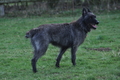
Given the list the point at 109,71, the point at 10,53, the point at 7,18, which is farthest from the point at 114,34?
the point at 7,18

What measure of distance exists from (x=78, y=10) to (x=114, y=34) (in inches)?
309

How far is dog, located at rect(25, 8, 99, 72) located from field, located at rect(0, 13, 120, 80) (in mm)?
531

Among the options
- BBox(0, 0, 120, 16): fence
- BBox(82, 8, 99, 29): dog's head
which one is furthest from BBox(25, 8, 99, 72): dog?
BBox(0, 0, 120, 16): fence

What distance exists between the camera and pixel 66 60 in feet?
34.8

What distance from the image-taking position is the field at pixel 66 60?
8.27 m

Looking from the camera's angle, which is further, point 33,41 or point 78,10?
point 78,10

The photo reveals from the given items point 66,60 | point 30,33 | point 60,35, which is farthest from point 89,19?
point 30,33

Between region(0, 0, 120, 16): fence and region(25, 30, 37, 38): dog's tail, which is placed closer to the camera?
region(25, 30, 37, 38): dog's tail

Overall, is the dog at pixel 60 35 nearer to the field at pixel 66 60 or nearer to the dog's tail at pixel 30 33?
the dog's tail at pixel 30 33

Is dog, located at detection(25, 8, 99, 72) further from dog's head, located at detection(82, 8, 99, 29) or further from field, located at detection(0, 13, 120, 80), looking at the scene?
field, located at detection(0, 13, 120, 80)

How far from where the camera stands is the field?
27.1 feet

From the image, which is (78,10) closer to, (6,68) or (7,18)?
(7,18)

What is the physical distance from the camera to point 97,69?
8906 mm

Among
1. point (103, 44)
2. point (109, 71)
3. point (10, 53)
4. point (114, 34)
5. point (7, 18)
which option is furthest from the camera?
point (7, 18)
